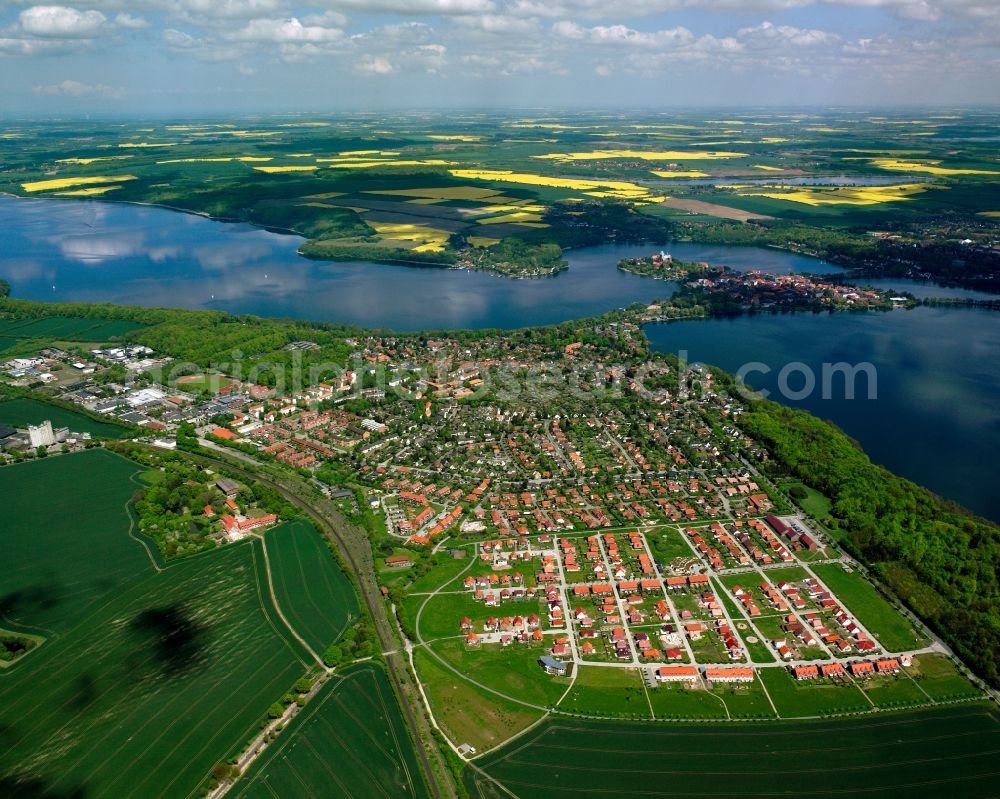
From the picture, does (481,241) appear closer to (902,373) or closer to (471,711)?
(902,373)

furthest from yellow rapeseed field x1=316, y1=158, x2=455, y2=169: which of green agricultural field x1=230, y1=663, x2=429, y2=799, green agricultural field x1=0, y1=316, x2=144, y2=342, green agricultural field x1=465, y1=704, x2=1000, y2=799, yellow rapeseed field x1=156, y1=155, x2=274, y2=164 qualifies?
green agricultural field x1=465, y1=704, x2=1000, y2=799

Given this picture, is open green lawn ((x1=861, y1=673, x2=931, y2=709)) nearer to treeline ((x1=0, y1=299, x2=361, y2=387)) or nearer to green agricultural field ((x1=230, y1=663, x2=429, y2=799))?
green agricultural field ((x1=230, y1=663, x2=429, y2=799))

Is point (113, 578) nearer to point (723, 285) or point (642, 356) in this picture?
point (642, 356)

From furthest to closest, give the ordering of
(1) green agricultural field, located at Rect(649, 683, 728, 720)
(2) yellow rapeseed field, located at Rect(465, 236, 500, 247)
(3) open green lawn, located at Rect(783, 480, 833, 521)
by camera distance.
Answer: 1. (2) yellow rapeseed field, located at Rect(465, 236, 500, 247)
2. (3) open green lawn, located at Rect(783, 480, 833, 521)
3. (1) green agricultural field, located at Rect(649, 683, 728, 720)

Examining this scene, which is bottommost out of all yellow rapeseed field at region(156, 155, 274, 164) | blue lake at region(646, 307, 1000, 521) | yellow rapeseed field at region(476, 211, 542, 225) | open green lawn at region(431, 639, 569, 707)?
open green lawn at region(431, 639, 569, 707)

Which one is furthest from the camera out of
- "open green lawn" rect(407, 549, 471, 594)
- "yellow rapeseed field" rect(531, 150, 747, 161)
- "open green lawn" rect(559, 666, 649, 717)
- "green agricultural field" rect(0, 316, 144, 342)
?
"yellow rapeseed field" rect(531, 150, 747, 161)

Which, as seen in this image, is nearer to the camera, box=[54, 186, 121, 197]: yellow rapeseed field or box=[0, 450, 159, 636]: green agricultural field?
box=[0, 450, 159, 636]: green agricultural field

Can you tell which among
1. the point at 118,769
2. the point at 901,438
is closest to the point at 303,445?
the point at 118,769
